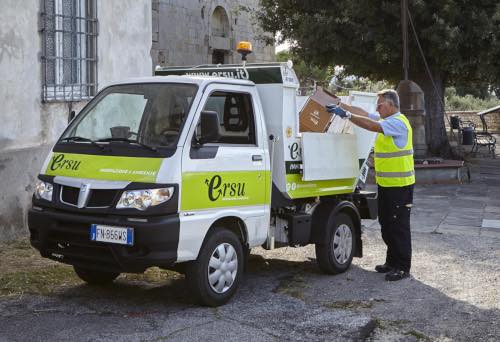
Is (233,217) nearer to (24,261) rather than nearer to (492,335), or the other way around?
(492,335)

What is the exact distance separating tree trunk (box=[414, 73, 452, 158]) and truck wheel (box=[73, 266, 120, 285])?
13.0m

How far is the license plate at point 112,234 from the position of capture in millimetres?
5363

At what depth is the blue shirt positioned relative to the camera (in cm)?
704

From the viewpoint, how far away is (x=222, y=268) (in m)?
5.91

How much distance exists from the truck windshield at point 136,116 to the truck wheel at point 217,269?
89 cm

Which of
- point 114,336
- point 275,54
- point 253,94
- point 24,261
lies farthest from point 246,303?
point 275,54

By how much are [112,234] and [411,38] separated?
12.5 m

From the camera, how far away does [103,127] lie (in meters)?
6.16

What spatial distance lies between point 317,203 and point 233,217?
142 centimetres

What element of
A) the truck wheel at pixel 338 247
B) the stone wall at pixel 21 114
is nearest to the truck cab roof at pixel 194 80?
the truck wheel at pixel 338 247

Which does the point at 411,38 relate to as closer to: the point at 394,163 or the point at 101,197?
the point at 394,163

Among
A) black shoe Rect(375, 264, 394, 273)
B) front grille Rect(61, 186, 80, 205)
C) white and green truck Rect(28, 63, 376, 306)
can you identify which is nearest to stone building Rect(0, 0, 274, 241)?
white and green truck Rect(28, 63, 376, 306)

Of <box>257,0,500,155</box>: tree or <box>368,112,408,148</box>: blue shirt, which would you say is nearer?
<box>368,112,408,148</box>: blue shirt

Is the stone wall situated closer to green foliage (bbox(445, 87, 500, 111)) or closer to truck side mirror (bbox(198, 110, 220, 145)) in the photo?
truck side mirror (bbox(198, 110, 220, 145))
